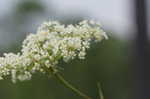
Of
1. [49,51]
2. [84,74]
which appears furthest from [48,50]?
[84,74]

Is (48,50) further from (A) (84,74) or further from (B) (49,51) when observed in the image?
(A) (84,74)

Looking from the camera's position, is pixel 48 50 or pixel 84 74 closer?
pixel 48 50

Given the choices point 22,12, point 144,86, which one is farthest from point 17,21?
point 144,86

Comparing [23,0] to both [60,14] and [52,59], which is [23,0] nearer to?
[60,14]

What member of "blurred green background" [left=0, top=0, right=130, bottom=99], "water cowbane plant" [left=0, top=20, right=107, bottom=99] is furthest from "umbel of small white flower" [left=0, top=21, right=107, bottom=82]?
"blurred green background" [left=0, top=0, right=130, bottom=99]

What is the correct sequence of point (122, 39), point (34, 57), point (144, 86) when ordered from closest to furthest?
point (34, 57), point (144, 86), point (122, 39)

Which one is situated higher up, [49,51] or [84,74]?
[84,74]

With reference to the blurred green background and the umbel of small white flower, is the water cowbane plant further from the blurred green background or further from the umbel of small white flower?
the blurred green background
